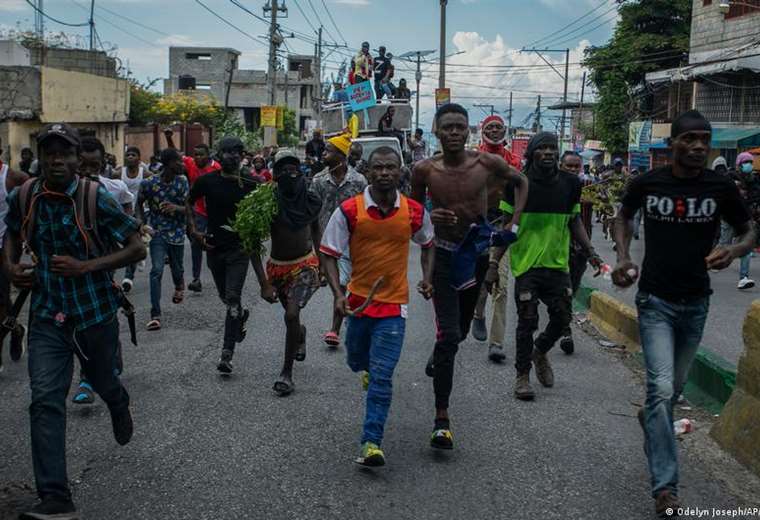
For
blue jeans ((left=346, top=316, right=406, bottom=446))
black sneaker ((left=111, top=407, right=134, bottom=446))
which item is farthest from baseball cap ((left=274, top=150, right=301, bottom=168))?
black sneaker ((left=111, top=407, right=134, bottom=446))

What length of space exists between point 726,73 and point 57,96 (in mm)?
18324

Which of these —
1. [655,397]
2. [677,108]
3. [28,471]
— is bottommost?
[28,471]

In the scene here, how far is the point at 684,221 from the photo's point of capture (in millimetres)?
4832

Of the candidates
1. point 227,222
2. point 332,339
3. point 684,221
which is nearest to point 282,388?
point 332,339

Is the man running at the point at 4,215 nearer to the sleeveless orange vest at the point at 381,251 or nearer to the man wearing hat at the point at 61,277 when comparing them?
the man wearing hat at the point at 61,277

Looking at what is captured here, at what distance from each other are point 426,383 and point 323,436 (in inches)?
65.3

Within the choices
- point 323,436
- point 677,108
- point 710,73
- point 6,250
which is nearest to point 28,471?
point 6,250

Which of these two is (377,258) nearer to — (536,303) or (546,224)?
(536,303)

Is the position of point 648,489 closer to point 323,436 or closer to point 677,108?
point 323,436

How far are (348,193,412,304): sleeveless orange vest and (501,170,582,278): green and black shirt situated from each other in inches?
74.1

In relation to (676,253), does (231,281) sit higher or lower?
lower

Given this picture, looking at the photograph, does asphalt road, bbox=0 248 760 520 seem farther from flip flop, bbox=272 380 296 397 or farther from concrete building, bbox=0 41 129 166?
concrete building, bbox=0 41 129 166

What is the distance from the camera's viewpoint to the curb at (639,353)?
6.92 m

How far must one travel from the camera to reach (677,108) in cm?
3462
